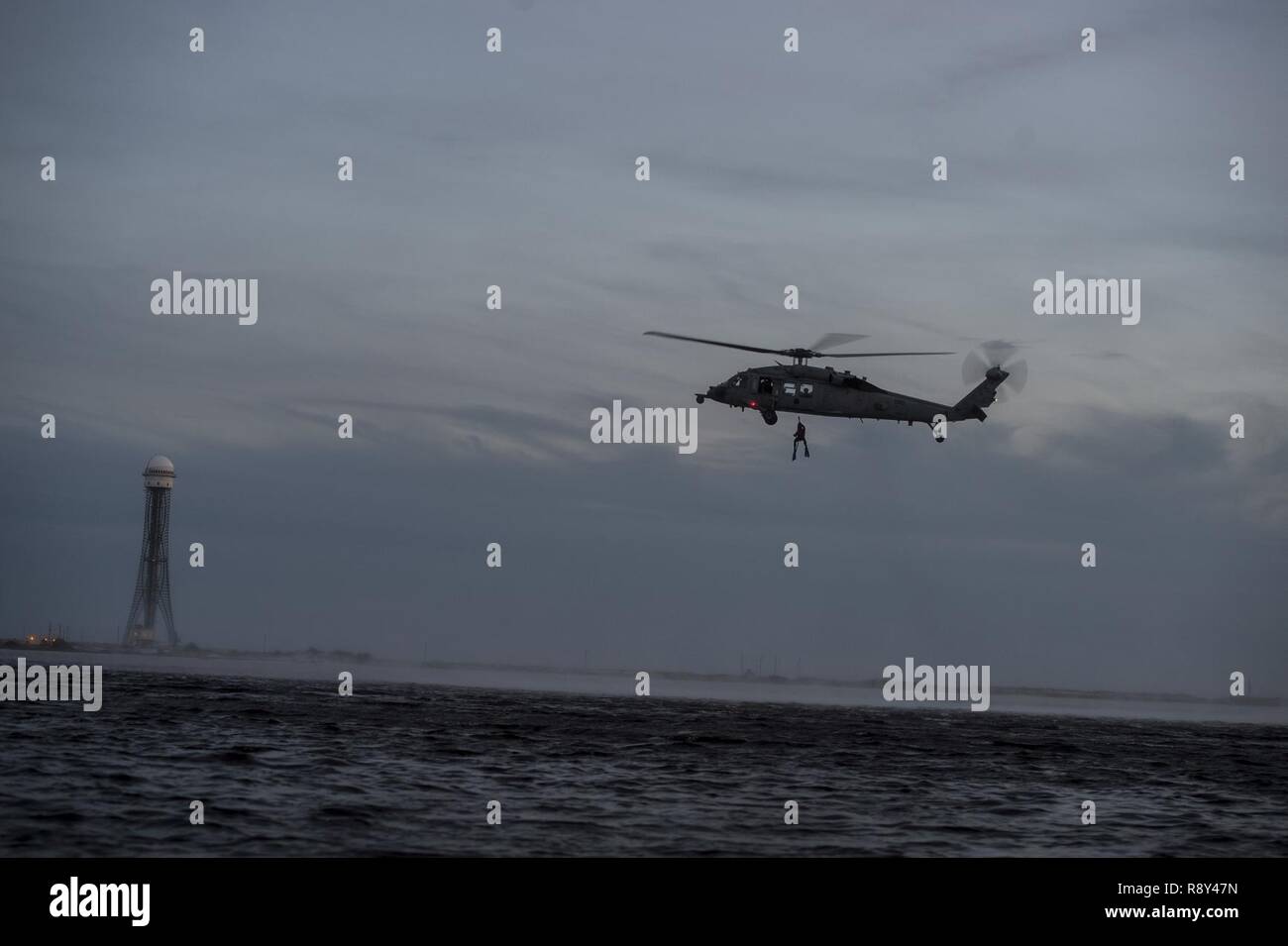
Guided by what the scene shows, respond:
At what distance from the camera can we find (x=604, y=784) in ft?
163

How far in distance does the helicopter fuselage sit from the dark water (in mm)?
16127

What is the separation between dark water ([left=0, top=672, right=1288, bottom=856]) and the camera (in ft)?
117

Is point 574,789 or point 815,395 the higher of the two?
point 815,395

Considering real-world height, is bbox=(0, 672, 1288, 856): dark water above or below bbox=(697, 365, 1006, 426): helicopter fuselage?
below

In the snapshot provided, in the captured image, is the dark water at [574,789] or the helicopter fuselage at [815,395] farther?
the helicopter fuselage at [815,395]

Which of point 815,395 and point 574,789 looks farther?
point 815,395

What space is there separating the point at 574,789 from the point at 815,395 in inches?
763

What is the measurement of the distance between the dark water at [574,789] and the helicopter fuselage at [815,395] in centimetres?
1613

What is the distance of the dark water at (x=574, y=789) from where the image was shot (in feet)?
117

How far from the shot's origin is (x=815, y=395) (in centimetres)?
5275

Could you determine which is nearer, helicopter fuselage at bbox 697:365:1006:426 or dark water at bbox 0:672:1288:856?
dark water at bbox 0:672:1288:856

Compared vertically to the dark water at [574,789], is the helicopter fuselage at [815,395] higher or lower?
higher
